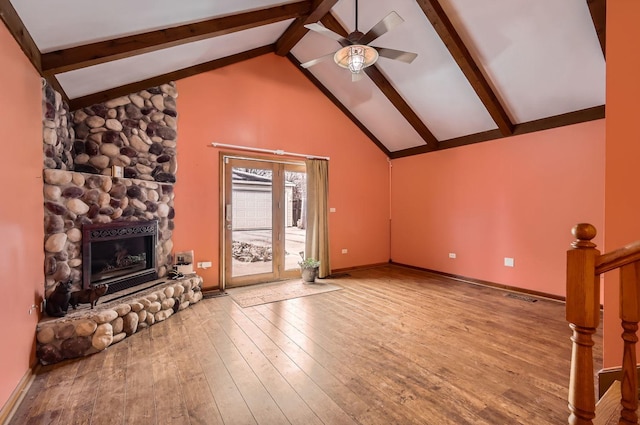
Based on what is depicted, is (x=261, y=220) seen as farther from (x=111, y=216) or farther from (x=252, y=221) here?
(x=111, y=216)

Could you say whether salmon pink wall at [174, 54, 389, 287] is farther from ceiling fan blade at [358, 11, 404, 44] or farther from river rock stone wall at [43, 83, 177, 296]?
ceiling fan blade at [358, 11, 404, 44]

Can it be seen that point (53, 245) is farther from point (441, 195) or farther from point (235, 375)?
point (441, 195)

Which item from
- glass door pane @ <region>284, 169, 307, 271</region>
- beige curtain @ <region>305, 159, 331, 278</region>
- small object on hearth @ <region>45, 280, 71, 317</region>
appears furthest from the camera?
beige curtain @ <region>305, 159, 331, 278</region>

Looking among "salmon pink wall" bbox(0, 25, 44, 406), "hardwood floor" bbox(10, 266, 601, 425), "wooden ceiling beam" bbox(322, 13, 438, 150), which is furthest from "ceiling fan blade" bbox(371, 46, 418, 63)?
"salmon pink wall" bbox(0, 25, 44, 406)

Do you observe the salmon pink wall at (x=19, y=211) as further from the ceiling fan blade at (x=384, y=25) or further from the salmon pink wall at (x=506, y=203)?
the salmon pink wall at (x=506, y=203)

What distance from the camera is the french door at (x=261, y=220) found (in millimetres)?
4844

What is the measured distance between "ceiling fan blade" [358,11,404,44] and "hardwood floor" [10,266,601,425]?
10.0ft

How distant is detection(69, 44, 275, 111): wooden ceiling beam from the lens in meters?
3.54

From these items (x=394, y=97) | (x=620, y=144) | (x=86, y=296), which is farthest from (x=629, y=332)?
(x=394, y=97)

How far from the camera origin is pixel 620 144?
195 cm

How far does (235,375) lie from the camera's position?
236cm

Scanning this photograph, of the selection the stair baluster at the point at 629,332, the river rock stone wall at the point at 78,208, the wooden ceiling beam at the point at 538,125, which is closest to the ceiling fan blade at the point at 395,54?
the wooden ceiling beam at the point at 538,125

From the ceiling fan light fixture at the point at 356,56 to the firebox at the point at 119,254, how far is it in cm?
320

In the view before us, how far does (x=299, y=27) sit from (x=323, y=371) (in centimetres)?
452
